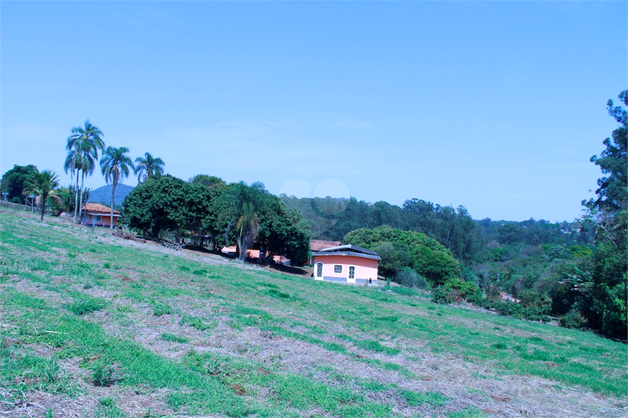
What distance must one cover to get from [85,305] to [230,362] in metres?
3.32

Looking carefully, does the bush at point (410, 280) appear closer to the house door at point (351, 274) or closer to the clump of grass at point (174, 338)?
the house door at point (351, 274)

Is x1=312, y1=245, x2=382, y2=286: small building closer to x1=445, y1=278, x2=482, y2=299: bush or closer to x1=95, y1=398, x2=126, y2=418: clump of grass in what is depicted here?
x1=445, y1=278, x2=482, y2=299: bush

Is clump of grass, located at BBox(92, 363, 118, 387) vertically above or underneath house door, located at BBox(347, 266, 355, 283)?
above

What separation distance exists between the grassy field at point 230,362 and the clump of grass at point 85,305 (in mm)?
37

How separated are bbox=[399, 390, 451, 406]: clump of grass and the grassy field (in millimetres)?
34

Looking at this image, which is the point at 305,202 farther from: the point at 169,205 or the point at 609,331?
the point at 609,331

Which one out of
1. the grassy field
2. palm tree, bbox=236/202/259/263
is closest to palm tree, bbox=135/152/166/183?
palm tree, bbox=236/202/259/263

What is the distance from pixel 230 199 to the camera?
40656 mm

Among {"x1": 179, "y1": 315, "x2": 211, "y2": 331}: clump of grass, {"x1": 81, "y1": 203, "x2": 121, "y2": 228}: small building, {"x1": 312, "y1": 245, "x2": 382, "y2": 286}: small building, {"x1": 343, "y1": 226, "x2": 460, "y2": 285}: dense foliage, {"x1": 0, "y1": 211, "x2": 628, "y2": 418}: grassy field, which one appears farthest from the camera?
{"x1": 81, "y1": 203, "x2": 121, "y2": 228}: small building

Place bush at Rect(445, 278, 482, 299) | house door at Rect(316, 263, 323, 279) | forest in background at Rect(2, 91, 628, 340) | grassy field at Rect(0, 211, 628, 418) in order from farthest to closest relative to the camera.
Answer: house door at Rect(316, 263, 323, 279) < bush at Rect(445, 278, 482, 299) < forest in background at Rect(2, 91, 628, 340) < grassy field at Rect(0, 211, 628, 418)

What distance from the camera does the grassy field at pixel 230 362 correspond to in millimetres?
5480

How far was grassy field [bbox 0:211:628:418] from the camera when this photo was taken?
18.0ft

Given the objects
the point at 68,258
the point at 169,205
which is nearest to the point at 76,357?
the point at 68,258

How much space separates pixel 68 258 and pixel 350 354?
11.0m
